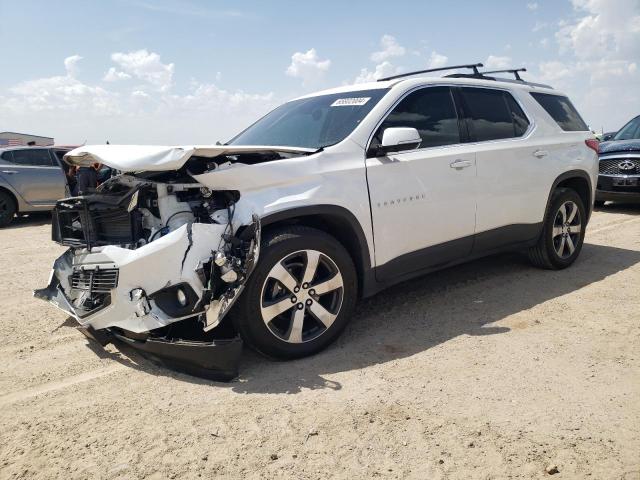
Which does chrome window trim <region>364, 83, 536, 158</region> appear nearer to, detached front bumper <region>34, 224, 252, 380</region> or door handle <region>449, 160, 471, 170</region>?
door handle <region>449, 160, 471, 170</region>

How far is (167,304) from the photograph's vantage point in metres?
3.05

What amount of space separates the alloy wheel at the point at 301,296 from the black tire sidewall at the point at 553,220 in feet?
9.26

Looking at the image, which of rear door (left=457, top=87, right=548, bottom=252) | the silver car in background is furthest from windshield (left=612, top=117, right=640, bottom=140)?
the silver car in background

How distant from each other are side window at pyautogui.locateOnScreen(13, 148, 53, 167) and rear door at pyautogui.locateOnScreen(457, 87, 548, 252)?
954 centimetres

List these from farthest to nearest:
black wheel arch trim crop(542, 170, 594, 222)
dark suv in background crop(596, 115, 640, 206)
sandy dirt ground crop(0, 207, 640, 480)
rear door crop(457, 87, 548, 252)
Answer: dark suv in background crop(596, 115, 640, 206), black wheel arch trim crop(542, 170, 594, 222), rear door crop(457, 87, 548, 252), sandy dirt ground crop(0, 207, 640, 480)

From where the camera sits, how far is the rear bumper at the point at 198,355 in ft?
9.99

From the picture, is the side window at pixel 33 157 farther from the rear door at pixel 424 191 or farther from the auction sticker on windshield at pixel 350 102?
the rear door at pixel 424 191

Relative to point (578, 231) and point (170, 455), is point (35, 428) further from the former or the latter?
point (578, 231)

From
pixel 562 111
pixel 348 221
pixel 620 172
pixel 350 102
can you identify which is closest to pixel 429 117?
pixel 350 102

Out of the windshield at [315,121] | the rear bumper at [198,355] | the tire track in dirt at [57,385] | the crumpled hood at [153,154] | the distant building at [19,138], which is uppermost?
the distant building at [19,138]

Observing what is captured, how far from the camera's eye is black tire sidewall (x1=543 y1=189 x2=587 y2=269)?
5.23m

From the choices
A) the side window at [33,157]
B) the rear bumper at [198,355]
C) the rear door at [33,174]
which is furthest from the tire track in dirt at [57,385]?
the side window at [33,157]

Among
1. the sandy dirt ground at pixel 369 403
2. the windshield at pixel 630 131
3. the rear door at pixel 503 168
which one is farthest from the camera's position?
the windshield at pixel 630 131

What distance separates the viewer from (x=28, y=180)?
1055cm
